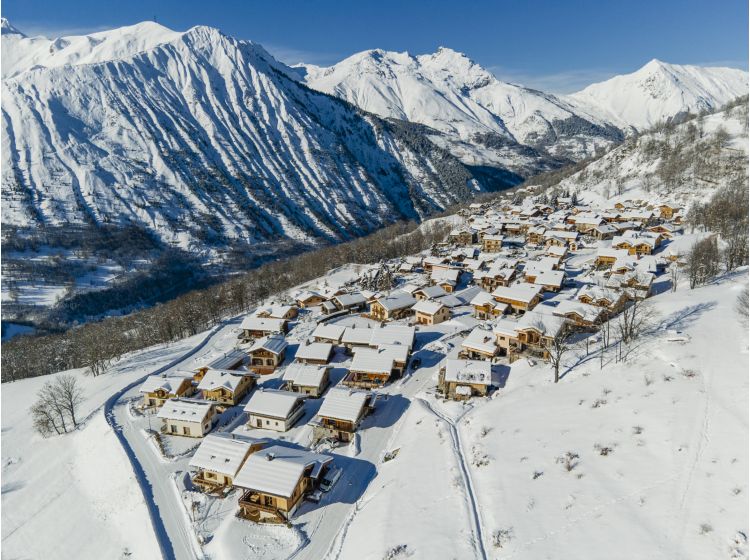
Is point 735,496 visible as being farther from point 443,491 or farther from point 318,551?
point 318,551

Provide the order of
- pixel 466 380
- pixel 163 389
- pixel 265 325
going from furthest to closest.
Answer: pixel 265 325, pixel 163 389, pixel 466 380

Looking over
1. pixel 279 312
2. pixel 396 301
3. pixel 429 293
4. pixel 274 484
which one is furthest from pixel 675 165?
pixel 274 484

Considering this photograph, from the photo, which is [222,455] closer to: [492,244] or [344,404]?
[344,404]

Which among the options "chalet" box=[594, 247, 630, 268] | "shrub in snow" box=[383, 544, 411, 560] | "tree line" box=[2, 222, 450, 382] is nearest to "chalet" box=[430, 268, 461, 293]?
"chalet" box=[594, 247, 630, 268]

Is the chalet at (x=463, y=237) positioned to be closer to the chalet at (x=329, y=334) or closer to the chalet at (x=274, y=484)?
the chalet at (x=329, y=334)

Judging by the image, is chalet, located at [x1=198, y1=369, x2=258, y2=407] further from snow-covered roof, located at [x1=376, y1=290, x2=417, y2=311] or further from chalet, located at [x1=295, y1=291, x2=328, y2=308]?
chalet, located at [x1=295, y1=291, x2=328, y2=308]

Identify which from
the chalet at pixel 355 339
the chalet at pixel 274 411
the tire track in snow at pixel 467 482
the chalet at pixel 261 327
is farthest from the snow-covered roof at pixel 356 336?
the tire track in snow at pixel 467 482

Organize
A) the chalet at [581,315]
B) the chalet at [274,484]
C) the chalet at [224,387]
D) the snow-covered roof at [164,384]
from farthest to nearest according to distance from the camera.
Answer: the chalet at [581,315], the snow-covered roof at [164,384], the chalet at [224,387], the chalet at [274,484]
